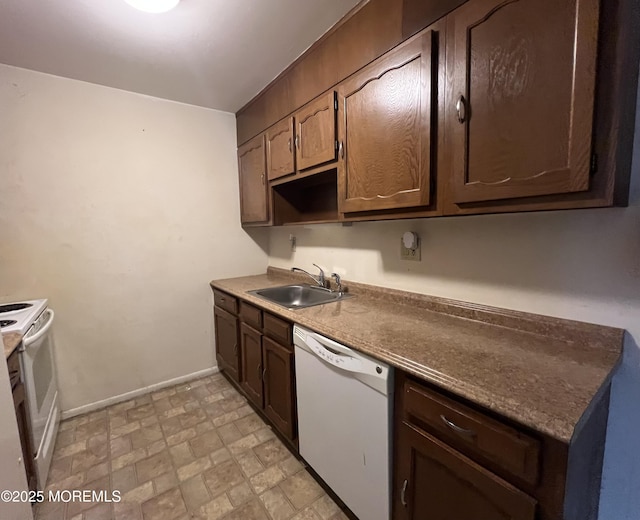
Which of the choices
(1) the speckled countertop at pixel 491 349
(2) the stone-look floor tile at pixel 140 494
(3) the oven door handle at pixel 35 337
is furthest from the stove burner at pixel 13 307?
(1) the speckled countertop at pixel 491 349

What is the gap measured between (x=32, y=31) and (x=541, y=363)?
272cm

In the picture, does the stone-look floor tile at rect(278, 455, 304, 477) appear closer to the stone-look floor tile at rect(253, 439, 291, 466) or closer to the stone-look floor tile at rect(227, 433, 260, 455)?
the stone-look floor tile at rect(253, 439, 291, 466)

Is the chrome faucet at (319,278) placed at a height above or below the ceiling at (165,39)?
below

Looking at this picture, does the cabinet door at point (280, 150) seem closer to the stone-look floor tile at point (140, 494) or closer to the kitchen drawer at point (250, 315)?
the kitchen drawer at point (250, 315)

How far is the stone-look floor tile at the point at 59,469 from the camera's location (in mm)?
1581

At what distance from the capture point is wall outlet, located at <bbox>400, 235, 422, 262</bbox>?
61.9 inches

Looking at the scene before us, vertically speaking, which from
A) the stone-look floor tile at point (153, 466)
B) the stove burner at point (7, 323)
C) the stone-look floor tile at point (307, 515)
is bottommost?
the stone-look floor tile at point (307, 515)

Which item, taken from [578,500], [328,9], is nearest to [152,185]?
[328,9]

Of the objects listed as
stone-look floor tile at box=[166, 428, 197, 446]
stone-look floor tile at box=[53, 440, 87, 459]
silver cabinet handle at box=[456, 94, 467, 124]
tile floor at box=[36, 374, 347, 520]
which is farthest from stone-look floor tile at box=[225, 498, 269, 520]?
silver cabinet handle at box=[456, 94, 467, 124]

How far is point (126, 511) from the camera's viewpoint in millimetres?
1396

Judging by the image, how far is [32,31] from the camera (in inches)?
59.6

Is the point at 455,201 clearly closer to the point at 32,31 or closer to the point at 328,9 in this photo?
the point at 328,9

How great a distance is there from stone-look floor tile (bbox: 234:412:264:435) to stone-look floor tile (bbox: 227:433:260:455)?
6 centimetres

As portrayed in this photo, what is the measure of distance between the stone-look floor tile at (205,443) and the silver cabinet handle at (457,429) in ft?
4.95
